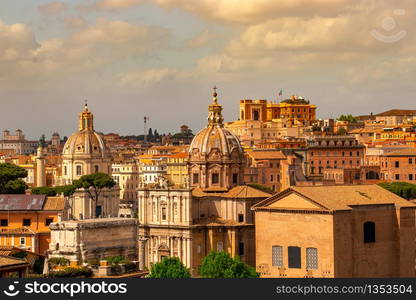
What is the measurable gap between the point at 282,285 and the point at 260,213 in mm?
20347

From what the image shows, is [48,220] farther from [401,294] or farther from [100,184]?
[100,184]

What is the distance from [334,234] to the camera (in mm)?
57594

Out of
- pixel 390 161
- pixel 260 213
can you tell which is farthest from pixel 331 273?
pixel 390 161

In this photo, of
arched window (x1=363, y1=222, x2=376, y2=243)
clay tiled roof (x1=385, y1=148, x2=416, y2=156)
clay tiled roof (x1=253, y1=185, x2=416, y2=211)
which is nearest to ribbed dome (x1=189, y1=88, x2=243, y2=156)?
clay tiled roof (x1=253, y1=185, x2=416, y2=211)

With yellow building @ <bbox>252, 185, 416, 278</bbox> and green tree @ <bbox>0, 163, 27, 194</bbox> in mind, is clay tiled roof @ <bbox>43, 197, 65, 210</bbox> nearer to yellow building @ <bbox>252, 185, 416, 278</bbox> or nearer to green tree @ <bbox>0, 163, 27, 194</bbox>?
yellow building @ <bbox>252, 185, 416, 278</bbox>

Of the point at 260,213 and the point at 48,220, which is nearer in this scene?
the point at 260,213

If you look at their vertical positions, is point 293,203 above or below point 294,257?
above

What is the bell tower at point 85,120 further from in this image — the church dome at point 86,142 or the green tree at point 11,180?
the green tree at point 11,180

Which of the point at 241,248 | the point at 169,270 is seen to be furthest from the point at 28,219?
the point at 169,270

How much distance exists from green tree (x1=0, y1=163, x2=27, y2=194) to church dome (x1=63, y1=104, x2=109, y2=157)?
23.6 meters

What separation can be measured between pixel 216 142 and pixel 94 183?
4475 centimetres

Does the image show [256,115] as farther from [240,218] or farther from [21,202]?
[240,218]

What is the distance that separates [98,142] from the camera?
415 feet

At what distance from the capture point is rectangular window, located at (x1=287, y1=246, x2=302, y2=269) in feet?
192
